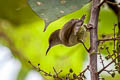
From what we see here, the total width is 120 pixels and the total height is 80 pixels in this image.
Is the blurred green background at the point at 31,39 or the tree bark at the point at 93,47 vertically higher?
the tree bark at the point at 93,47

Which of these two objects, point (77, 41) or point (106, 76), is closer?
point (77, 41)

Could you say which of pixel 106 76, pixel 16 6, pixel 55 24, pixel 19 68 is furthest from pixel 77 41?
pixel 19 68

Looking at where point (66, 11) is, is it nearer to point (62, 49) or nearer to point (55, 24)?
point (55, 24)

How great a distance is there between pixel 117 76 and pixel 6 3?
32.3 inches

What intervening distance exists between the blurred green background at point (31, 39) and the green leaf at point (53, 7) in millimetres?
623

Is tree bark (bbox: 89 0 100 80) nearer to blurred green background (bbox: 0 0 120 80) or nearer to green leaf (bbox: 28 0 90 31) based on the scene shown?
green leaf (bbox: 28 0 90 31)

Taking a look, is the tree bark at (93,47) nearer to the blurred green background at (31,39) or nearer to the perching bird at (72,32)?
the perching bird at (72,32)

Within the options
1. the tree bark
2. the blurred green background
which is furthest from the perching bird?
the blurred green background

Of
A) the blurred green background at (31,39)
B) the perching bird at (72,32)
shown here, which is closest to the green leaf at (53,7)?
the perching bird at (72,32)

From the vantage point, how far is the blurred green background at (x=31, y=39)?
5.05 feet

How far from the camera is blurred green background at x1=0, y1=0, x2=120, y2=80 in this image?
1538mm

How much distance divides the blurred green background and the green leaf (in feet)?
2.05

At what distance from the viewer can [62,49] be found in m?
1.66

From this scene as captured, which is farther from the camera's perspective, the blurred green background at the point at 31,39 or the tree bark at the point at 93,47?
the blurred green background at the point at 31,39
